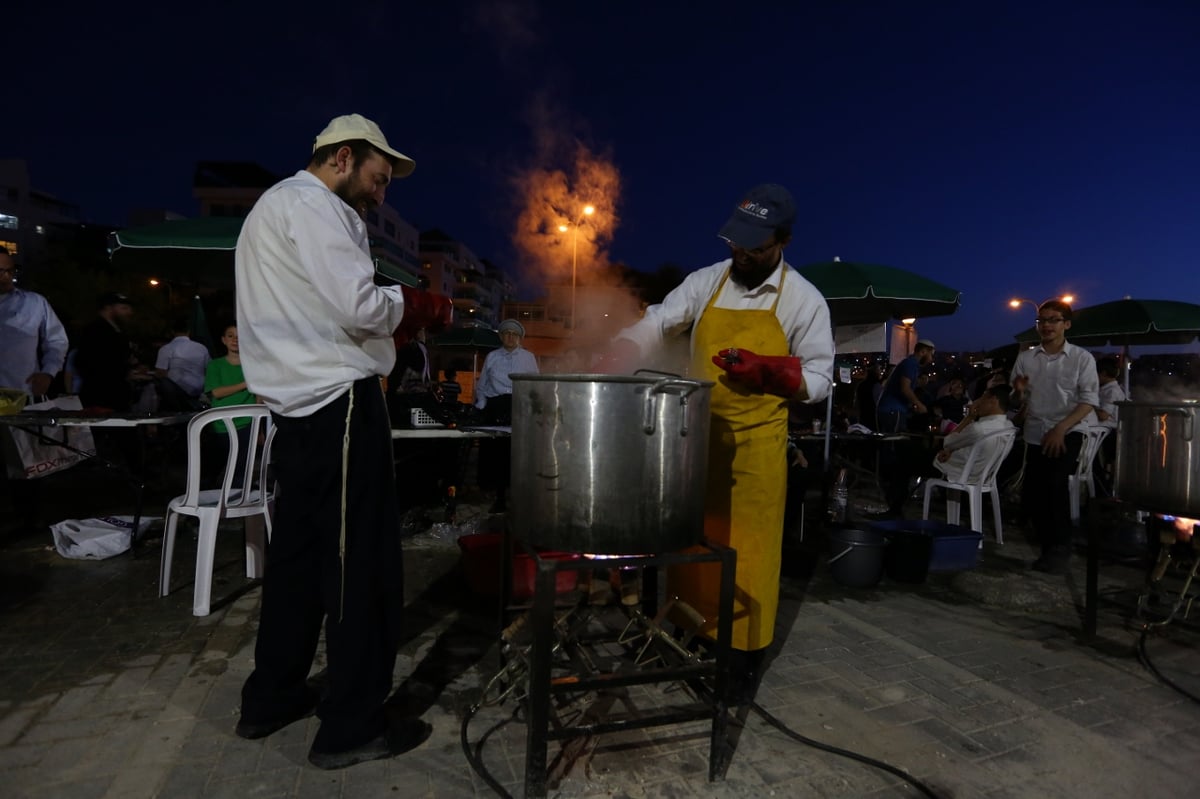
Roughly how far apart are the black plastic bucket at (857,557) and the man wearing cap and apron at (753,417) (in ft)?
6.79

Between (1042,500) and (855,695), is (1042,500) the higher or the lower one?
the higher one

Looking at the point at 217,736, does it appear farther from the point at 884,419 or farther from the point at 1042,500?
the point at 884,419

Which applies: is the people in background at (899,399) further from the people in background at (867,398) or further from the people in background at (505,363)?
the people in background at (505,363)

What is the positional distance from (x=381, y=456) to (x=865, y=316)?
7141 millimetres

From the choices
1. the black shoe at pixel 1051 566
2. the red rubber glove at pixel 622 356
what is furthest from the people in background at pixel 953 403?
the red rubber glove at pixel 622 356

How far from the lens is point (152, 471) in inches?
340

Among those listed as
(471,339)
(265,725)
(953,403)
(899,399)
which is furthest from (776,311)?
(471,339)

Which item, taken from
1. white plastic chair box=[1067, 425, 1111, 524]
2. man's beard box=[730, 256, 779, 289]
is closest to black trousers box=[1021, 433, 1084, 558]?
white plastic chair box=[1067, 425, 1111, 524]

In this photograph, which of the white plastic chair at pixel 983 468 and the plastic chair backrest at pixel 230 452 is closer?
the plastic chair backrest at pixel 230 452

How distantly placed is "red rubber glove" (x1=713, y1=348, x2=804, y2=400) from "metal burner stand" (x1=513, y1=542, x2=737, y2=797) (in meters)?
0.68

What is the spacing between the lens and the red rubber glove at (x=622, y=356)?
323 cm

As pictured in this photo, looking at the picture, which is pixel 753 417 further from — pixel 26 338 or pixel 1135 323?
pixel 1135 323

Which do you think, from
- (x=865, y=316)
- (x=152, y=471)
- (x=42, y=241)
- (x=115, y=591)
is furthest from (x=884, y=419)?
(x=42, y=241)

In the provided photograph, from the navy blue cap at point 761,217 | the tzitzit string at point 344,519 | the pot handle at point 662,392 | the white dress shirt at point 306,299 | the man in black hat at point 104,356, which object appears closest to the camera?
the pot handle at point 662,392
